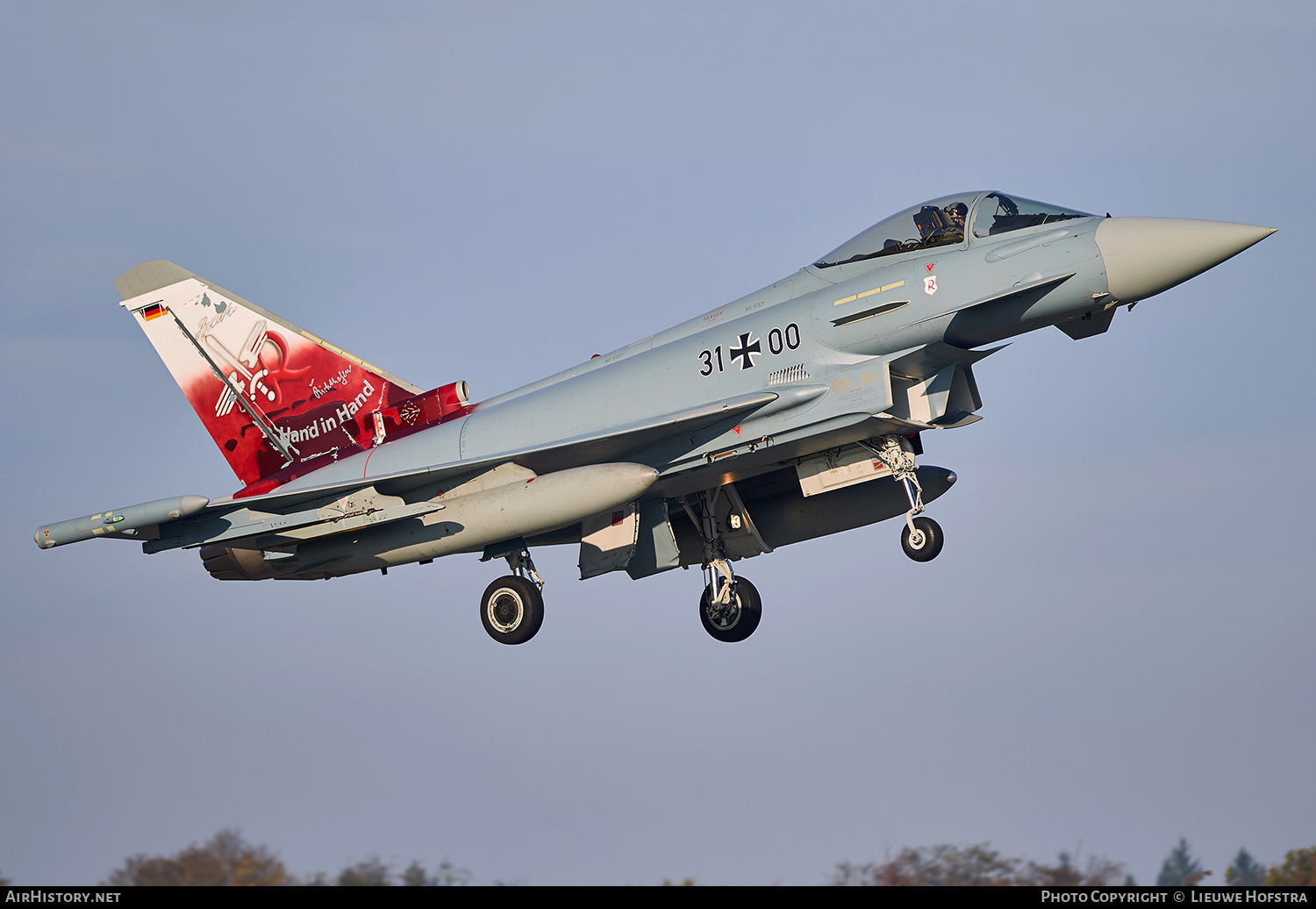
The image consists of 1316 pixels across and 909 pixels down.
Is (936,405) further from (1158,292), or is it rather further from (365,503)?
(365,503)

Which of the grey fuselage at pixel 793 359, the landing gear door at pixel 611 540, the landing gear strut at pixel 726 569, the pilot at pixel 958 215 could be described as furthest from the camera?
the landing gear strut at pixel 726 569

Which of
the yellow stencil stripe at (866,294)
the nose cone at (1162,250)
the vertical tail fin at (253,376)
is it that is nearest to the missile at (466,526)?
the vertical tail fin at (253,376)

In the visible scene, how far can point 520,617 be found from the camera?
1636 centimetres

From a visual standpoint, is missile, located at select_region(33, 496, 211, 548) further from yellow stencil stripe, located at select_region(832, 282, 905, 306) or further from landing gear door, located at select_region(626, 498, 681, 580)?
yellow stencil stripe, located at select_region(832, 282, 905, 306)

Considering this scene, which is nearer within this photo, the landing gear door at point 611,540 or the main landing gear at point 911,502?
the main landing gear at point 911,502

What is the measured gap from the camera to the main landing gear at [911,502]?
14.5 metres

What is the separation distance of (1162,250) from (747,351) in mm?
4502

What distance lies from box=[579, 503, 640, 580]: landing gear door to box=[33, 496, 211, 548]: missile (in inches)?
176

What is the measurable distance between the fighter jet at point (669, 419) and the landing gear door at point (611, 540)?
0.11 ft

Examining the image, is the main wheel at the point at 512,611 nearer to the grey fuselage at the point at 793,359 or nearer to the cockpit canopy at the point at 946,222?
the grey fuselage at the point at 793,359

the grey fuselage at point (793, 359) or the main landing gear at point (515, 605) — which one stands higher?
the grey fuselage at point (793, 359)
